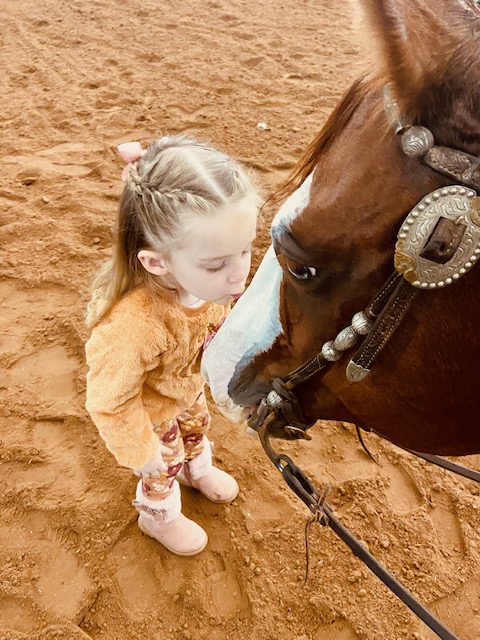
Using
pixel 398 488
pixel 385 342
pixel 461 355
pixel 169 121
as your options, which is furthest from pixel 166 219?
pixel 169 121

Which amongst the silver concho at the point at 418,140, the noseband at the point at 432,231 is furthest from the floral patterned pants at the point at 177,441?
the silver concho at the point at 418,140

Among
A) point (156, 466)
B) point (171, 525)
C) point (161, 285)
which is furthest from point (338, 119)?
point (171, 525)

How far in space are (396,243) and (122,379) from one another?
2.42ft

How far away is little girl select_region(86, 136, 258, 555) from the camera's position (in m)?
1.29

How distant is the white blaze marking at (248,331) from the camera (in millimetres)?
1281

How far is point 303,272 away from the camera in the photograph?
110 cm

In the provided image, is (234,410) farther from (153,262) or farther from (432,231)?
(432,231)

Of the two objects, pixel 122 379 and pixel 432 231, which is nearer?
pixel 432 231

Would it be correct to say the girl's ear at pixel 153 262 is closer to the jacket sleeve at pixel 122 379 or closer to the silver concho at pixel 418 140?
the jacket sleeve at pixel 122 379

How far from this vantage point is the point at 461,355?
103 centimetres

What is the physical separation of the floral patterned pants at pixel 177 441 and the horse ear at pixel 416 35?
1171 millimetres

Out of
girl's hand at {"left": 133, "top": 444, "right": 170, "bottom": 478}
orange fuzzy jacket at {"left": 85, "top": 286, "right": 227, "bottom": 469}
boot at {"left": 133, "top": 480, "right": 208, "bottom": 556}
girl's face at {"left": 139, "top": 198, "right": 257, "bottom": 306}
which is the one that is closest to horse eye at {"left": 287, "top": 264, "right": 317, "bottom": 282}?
girl's face at {"left": 139, "top": 198, "right": 257, "bottom": 306}

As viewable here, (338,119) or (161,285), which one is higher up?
(338,119)

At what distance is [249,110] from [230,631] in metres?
3.84
